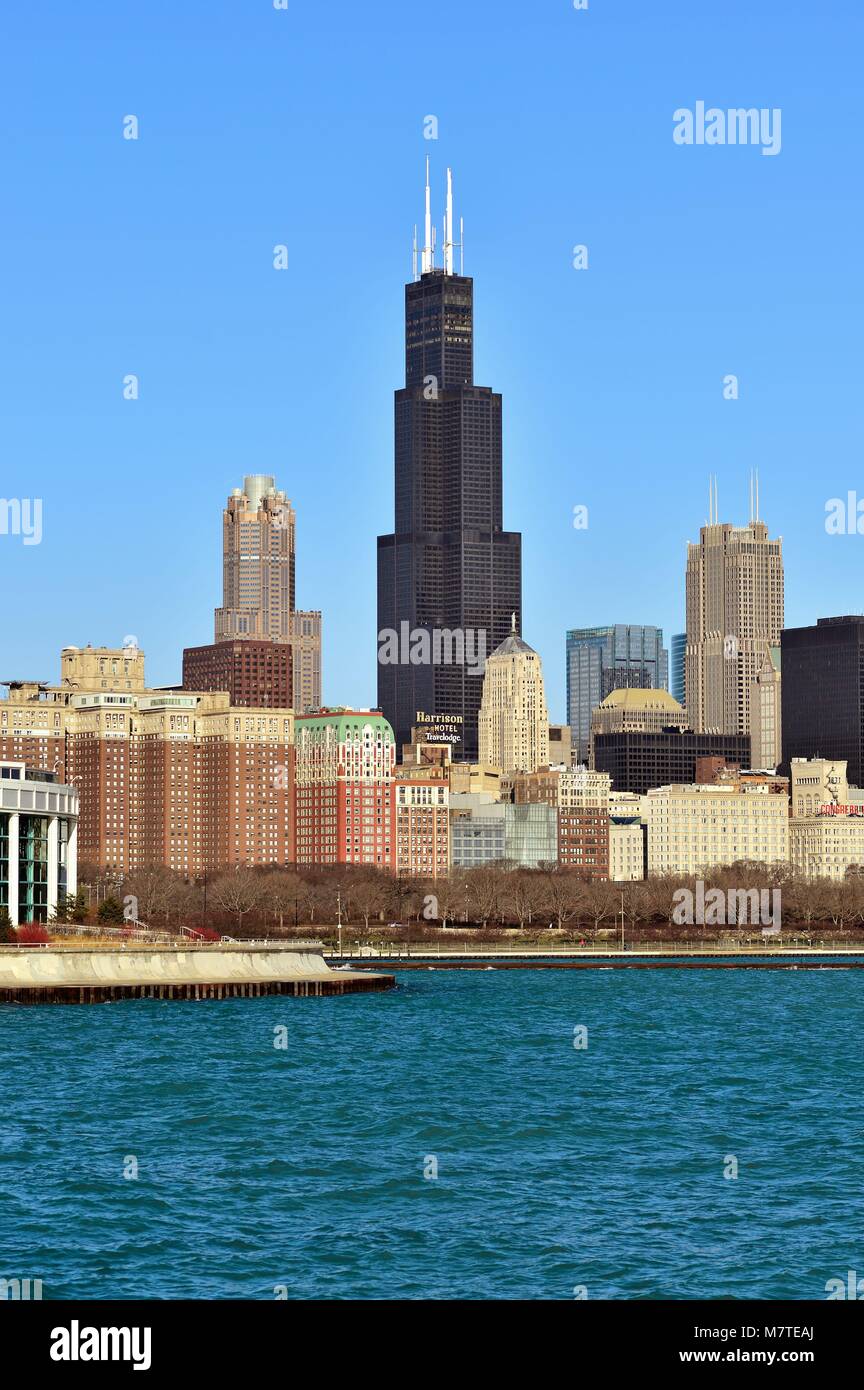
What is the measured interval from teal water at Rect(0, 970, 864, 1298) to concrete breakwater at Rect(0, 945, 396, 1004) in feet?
29.4

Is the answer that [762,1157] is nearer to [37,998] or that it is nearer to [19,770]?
[37,998]

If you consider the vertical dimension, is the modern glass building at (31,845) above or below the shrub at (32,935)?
above

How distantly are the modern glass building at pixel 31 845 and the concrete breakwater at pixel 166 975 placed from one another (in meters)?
11.2

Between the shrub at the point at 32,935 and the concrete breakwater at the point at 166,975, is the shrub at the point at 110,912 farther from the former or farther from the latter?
the shrub at the point at 32,935

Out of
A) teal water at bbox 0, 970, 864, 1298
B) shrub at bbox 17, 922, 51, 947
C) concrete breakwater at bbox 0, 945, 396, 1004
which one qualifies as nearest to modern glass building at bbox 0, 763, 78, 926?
shrub at bbox 17, 922, 51, 947

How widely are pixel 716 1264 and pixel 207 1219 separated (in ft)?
30.8

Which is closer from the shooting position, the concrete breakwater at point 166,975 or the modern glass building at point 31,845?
the concrete breakwater at point 166,975

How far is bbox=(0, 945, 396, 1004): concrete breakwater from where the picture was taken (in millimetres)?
97562

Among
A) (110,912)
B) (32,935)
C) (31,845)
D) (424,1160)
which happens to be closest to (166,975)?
(32,935)

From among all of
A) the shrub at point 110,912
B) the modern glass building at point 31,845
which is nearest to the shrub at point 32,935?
the modern glass building at point 31,845

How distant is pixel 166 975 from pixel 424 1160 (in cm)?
6362

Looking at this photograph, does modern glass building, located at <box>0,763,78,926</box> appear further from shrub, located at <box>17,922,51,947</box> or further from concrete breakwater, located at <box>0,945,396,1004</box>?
concrete breakwater, located at <box>0,945,396,1004</box>

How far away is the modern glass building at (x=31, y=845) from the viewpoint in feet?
375
